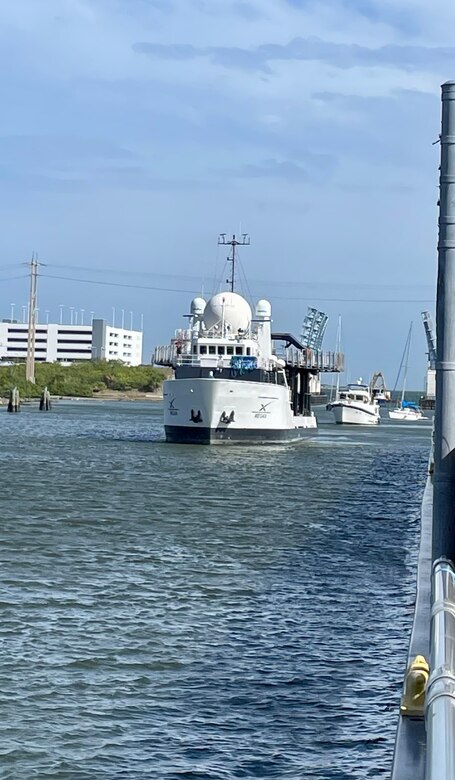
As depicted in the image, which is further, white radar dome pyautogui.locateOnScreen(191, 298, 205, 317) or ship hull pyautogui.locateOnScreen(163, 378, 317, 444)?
white radar dome pyautogui.locateOnScreen(191, 298, 205, 317)

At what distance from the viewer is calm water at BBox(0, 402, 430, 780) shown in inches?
411

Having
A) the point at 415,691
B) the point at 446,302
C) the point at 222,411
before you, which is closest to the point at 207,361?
the point at 222,411

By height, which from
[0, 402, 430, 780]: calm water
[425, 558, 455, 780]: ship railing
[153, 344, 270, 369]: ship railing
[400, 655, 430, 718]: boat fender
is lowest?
[0, 402, 430, 780]: calm water

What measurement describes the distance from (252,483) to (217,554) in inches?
676

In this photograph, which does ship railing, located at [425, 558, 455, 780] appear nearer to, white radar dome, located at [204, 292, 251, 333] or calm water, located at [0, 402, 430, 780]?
calm water, located at [0, 402, 430, 780]

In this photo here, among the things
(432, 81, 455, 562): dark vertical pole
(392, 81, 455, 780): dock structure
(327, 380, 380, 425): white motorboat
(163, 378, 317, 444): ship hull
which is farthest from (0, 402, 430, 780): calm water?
(327, 380, 380, 425): white motorboat

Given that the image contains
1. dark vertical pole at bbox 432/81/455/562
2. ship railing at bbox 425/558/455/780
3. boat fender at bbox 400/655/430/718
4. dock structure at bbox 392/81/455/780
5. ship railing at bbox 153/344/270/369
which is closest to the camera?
ship railing at bbox 425/558/455/780

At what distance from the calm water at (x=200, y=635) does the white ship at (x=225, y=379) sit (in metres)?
22.4

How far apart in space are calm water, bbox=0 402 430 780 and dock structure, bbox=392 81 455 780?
1.28 m

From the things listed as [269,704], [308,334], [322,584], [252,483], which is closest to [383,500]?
[252,483]

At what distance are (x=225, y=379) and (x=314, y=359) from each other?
2449 cm

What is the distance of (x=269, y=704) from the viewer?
11820 mm

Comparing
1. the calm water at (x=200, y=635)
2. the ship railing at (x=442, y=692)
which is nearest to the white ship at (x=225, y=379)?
the calm water at (x=200, y=635)

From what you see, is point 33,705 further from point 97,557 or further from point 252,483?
point 252,483
